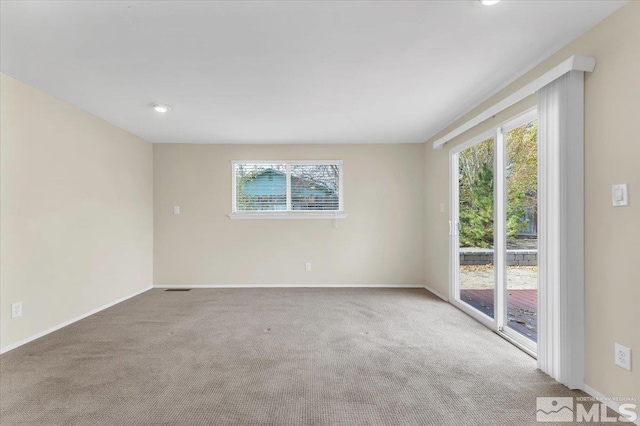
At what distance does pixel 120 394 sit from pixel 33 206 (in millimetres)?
2045

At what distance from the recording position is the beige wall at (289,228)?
471 centimetres

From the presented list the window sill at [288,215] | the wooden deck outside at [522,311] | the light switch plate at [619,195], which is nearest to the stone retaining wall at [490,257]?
the wooden deck outside at [522,311]

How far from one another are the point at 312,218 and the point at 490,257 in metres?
2.59

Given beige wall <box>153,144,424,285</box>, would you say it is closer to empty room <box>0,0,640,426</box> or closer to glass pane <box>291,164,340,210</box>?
empty room <box>0,0,640,426</box>

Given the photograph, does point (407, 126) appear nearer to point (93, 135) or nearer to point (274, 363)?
point (274, 363)

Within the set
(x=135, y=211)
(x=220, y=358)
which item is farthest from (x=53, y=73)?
(x=220, y=358)

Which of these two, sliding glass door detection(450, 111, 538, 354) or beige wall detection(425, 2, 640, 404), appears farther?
sliding glass door detection(450, 111, 538, 354)

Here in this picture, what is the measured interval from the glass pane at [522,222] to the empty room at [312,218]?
0.02 metres

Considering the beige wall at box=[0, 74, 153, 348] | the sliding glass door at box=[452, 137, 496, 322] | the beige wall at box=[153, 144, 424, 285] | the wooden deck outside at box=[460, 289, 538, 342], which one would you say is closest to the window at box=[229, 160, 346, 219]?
the beige wall at box=[153, 144, 424, 285]

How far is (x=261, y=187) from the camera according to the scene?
481cm

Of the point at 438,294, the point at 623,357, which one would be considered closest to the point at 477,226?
the point at 438,294

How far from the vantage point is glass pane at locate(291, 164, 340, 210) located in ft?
15.8

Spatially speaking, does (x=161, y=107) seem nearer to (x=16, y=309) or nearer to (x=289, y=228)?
(x=16, y=309)

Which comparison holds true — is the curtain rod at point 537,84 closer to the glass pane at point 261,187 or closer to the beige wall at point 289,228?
the beige wall at point 289,228
